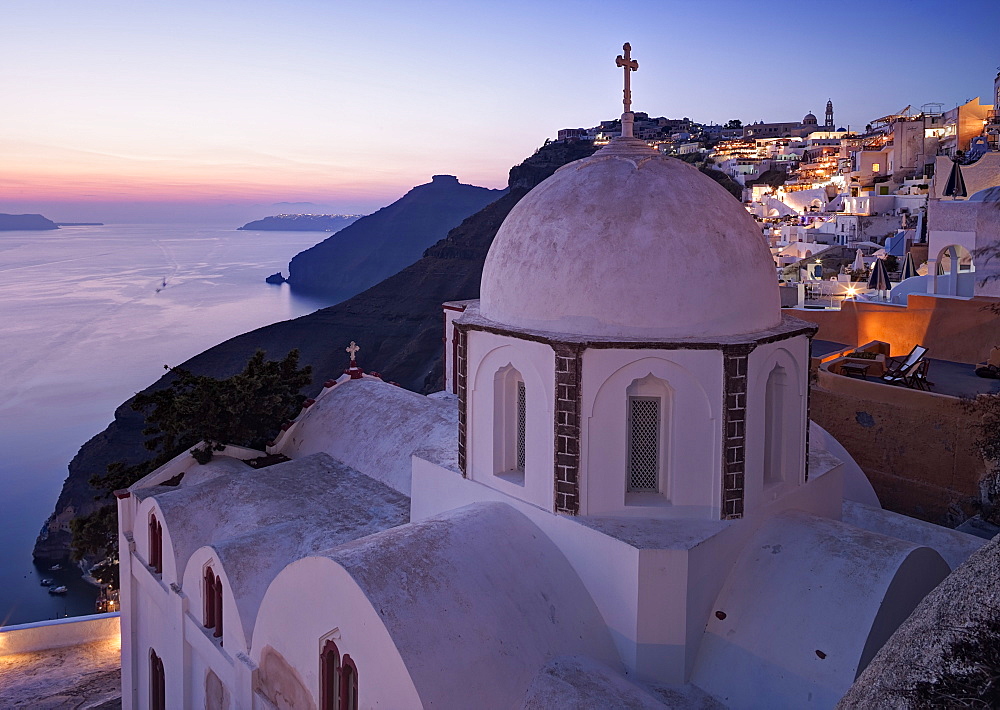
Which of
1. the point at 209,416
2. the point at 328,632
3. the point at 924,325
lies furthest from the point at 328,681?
the point at 924,325

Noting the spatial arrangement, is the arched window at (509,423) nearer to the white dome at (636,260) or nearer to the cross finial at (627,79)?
the white dome at (636,260)

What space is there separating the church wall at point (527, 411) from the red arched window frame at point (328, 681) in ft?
7.50

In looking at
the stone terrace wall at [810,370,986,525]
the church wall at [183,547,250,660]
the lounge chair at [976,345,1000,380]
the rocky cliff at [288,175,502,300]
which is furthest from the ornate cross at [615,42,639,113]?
the rocky cliff at [288,175,502,300]

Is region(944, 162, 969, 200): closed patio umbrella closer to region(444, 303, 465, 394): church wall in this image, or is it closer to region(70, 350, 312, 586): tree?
region(444, 303, 465, 394): church wall

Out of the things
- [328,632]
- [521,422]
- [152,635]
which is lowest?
[152,635]

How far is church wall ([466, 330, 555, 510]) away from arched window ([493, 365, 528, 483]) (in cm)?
5

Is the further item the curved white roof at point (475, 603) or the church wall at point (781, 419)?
the church wall at point (781, 419)

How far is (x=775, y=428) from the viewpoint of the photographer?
765 centimetres

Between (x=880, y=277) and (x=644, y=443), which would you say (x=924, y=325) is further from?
(x=644, y=443)

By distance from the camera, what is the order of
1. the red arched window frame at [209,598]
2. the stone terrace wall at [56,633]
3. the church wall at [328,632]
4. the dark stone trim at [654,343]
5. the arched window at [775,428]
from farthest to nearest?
the stone terrace wall at [56,633] < the red arched window frame at [209,598] < the arched window at [775,428] < the dark stone trim at [654,343] < the church wall at [328,632]

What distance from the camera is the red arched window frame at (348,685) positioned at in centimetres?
601

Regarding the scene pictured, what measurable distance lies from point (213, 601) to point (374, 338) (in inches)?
2001

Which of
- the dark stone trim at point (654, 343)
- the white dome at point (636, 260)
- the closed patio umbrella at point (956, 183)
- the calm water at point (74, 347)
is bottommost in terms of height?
the calm water at point (74, 347)

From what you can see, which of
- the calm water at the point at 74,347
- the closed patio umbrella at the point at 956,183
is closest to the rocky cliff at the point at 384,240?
the calm water at the point at 74,347
